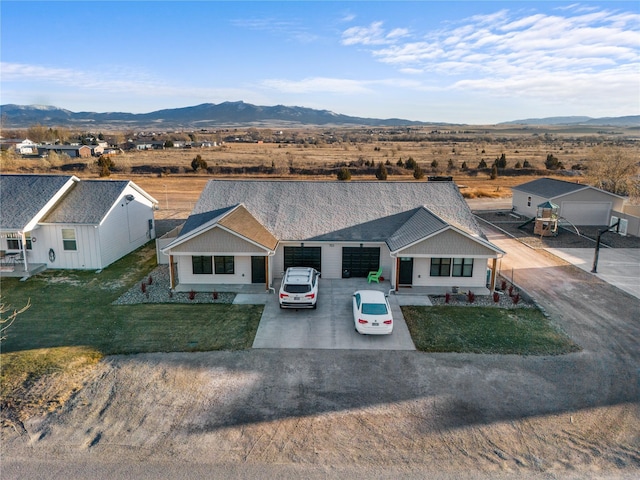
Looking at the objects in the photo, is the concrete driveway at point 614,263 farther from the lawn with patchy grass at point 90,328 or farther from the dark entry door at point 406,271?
the lawn with patchy grass at point 90,328

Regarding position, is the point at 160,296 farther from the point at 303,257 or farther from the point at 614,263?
the point at 614,263

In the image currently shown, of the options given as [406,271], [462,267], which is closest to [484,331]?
[462,267]

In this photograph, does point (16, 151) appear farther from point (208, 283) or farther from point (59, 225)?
point (208, 283)

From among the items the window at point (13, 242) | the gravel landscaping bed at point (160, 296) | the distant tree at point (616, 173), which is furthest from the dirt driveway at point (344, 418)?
the distant tree at point (616, 173)

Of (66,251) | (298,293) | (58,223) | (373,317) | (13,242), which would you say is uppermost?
(58,223)

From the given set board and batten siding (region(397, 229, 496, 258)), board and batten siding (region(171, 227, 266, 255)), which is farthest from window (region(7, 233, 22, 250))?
board and batten siding (region(397, 229, 496, 258))

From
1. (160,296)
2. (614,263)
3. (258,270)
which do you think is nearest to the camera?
(160,296)

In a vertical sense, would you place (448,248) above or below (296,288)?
above

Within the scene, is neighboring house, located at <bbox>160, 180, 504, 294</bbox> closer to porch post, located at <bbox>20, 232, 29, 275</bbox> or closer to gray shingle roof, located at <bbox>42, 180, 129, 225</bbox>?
gray shingle roof, located at <bbox>42, 180, 129, 225</bbox>
